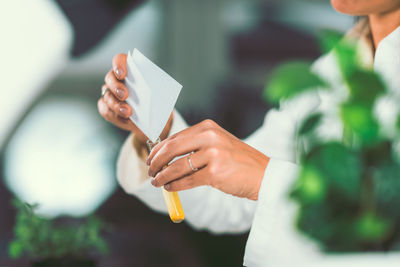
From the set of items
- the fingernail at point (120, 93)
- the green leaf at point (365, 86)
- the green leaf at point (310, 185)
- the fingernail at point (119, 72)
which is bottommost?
the fingernail at point (120, 93)

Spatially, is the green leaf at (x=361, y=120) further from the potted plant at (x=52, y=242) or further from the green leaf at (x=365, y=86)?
the potted plant at (x=52, y=242)

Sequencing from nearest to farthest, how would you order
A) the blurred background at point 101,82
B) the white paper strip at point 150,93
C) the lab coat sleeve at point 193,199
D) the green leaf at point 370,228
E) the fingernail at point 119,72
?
the green leaf at point 370,228 < the white paper strip at point 150,93 < the fingernail at point 119,72 < the lab coat sleeve at point 193,199 < the blurred background at point 101,82

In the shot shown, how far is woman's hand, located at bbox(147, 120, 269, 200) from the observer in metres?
0.70

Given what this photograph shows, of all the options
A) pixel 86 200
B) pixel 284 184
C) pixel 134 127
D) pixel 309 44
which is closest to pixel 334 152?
pixel 284 184

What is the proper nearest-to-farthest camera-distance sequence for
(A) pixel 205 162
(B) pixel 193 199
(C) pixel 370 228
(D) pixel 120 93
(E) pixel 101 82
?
(C) pixel 370 228, (A) pixel 205 162, (D) pixel 120 93, (B) pixel 193 199, (E) pixel 101 82

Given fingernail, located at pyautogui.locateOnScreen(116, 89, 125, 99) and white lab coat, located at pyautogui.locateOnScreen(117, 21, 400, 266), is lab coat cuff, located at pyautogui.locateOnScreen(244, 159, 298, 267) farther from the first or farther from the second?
fingernail, located at pyautogui.locateOnScreen(116, 89, 125, 99)

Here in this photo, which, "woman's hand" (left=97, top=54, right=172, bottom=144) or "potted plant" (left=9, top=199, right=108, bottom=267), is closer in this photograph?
"woman's hand" (left=97, top=54, right=172, bottom=144)

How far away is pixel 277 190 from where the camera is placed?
71 cm

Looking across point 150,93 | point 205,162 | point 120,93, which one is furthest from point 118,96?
point 205,162

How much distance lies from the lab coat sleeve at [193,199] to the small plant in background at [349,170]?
2.08ft

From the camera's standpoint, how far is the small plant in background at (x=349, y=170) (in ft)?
1.26

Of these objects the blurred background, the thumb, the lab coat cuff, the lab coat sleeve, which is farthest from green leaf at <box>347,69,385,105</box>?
the blurred background

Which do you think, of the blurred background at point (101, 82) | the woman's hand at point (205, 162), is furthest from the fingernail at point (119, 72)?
the blurred background at point (101, 82)

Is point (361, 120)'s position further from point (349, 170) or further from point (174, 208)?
point (174, 208)
